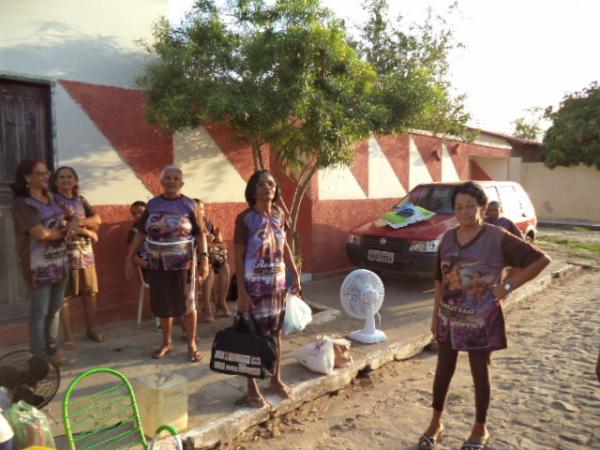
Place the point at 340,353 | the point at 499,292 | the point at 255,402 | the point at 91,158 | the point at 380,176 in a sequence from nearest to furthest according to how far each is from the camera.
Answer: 1. the point at 499,292
2. the point at 255,402
3. the point at 340,353
4. the point at 91,158
5. the point at 380,176

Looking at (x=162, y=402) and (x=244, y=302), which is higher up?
(x=244, y=302)

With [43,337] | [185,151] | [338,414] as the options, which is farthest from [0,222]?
[338,414]

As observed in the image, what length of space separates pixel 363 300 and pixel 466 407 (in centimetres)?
154

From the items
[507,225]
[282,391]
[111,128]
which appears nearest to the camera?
[282,391]

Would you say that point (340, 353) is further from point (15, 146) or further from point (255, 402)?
point (15, 146)

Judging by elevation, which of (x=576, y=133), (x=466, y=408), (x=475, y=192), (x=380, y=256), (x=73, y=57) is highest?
(x=576, y=133)

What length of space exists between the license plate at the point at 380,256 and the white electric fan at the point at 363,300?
2.15 metres

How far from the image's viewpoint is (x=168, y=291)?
4.24m

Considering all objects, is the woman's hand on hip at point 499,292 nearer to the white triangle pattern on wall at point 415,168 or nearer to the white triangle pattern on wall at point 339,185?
the white triangle pattern on wall at point 339,185

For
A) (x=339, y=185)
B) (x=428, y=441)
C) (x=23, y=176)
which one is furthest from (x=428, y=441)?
(x=339, y=185)

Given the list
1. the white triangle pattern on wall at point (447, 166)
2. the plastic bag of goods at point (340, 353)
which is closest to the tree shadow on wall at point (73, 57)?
the plastic bag of goods at point (340, 353)

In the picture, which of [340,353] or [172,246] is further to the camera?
[340,353]

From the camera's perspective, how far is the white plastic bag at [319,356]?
4129mm

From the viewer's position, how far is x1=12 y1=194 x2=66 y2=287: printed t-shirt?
3844mm
